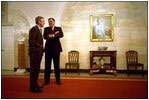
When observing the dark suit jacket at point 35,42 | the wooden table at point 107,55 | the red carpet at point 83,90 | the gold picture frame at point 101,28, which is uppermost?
the gold picture frame at point 101,28

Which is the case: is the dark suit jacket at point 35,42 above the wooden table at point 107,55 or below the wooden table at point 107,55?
above

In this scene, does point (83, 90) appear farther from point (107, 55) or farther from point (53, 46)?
point (107, 55)

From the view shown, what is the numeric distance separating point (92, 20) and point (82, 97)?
4.14 m

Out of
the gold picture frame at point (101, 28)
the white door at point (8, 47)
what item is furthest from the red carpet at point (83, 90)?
the white door at point (8, 47)

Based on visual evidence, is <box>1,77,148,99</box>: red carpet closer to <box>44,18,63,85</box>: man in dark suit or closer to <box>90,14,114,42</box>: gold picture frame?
<box>44,18,63,85</box>: man in dark suit

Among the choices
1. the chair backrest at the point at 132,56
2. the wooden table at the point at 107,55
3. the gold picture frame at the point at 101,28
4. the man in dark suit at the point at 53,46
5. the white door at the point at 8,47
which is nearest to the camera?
the man in dark suit at the point at 53,46

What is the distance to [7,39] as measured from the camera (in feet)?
27.9

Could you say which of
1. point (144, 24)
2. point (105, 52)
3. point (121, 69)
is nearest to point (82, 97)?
point (105, 52)

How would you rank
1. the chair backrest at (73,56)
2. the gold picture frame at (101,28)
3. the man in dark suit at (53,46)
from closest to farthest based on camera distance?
1. the man in dark suit at (53,46)
2. the gold picture frame at (101,28)
3. the chair backrest at (73,56)

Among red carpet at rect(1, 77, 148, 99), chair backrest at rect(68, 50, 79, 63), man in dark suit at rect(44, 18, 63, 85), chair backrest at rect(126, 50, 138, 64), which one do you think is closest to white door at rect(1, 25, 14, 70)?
chair backrest at rect(68, 50, 79, 63)

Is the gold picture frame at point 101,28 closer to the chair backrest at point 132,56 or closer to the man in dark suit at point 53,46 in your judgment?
the chair backrest at point 132,56

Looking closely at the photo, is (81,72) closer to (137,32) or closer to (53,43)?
(137,32)

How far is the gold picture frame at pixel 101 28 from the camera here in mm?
7867

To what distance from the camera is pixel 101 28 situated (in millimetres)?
7918
